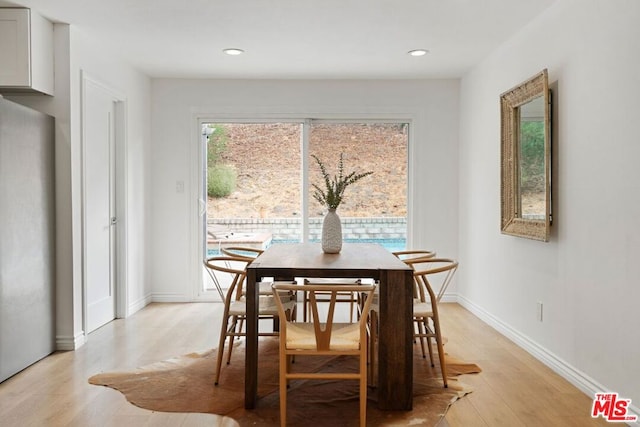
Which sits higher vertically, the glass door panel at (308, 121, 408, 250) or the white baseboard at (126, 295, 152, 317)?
the glass door panel at (308, 121, 408, 250)

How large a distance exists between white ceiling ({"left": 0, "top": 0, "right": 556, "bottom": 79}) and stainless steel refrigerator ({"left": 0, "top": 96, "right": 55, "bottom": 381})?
0.89 metres

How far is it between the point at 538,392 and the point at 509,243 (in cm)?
148

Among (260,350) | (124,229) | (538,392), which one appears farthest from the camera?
(124,229)

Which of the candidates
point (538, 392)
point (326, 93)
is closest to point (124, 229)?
point (326, 93)

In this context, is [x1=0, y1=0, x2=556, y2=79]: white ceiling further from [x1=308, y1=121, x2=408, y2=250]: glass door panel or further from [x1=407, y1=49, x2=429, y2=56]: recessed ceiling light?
[x1=308, y1=121, x2=408, y2=250]: glass door panel

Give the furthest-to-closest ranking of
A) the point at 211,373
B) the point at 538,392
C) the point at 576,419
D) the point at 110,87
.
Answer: the point at 110,87 → the point at 211,373 → the point at 538,392 → the point at 576,419

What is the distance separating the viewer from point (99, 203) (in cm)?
445

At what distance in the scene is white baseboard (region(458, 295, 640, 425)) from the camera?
2.90m

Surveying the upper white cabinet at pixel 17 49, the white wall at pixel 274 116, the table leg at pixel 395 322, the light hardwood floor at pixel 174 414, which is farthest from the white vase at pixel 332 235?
the white wall at pixel 274 116

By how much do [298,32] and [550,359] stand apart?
2921 mm

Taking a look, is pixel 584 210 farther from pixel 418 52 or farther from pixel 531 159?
pixel 418 52

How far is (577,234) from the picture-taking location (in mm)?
3131

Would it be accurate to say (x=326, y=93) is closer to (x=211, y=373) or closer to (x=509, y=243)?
(x=509, y=243)

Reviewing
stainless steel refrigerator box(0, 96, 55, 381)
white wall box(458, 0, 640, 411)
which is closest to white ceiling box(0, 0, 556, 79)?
white wall box(458, 0, 640, 411)
